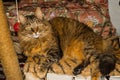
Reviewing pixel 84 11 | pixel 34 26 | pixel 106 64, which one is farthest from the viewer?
pixel 84 11

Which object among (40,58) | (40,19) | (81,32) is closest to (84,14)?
(81,32)

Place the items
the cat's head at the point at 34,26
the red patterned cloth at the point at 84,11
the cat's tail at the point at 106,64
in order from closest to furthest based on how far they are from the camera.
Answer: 1. the cat's tail at the point at 106,64
2. the cat's head at the point at 34,26
3. the red patterned cloth at the point at 84,11

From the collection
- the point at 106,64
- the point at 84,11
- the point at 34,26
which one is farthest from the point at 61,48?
the point at 84,11

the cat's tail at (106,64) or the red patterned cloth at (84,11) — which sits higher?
the red patterned cloth at (84,11)

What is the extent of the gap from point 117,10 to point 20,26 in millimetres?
1132

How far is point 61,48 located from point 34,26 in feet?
0.71

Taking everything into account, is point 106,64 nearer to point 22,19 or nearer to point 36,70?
point 36,70

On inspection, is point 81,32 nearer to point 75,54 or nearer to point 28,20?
point 75,54

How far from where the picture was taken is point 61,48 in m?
1.62

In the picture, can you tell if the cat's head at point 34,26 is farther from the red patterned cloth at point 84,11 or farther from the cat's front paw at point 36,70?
the red patterned cloth at point 84,11

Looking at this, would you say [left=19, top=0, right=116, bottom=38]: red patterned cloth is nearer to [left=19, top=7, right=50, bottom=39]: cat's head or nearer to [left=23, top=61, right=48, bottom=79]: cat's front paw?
[left=19, top=7, right=50, bottom=39]: cat's head

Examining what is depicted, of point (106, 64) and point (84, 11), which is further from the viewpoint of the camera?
point (84, 11)

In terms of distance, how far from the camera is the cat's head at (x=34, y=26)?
1.60 m

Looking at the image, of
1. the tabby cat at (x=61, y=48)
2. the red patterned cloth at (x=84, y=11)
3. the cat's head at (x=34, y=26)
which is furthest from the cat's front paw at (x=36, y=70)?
the red patterned cloth at (x=84, y=11)
